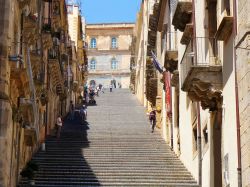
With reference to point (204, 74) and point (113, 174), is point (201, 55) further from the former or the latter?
point (113, 174)

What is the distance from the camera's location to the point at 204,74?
53.9ft

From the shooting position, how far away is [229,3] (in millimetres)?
15734

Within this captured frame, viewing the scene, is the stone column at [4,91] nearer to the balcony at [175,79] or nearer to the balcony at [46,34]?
the balcony at [175,79]

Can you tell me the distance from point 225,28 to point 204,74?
1.68 meters

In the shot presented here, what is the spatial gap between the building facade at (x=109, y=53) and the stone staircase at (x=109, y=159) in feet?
166

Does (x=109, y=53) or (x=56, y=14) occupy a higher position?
(x=56, y=14)

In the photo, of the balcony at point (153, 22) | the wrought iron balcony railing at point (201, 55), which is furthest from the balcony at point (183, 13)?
the balcony at point (153, 22)

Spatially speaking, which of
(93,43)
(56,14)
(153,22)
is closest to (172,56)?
(153,22)

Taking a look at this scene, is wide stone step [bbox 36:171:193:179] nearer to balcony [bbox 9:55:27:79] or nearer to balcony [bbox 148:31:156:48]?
balcony [bbox 9:55:27:79]

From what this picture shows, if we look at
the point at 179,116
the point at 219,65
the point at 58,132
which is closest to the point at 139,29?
the point at 58,132

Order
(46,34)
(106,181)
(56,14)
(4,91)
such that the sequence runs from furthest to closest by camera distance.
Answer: (56,14) → (46,34) → (106,181) → (4,91)

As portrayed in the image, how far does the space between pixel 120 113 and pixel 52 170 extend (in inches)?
694

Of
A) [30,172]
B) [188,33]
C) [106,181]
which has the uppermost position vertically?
[188,33]

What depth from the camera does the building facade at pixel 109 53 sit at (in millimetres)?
86188
